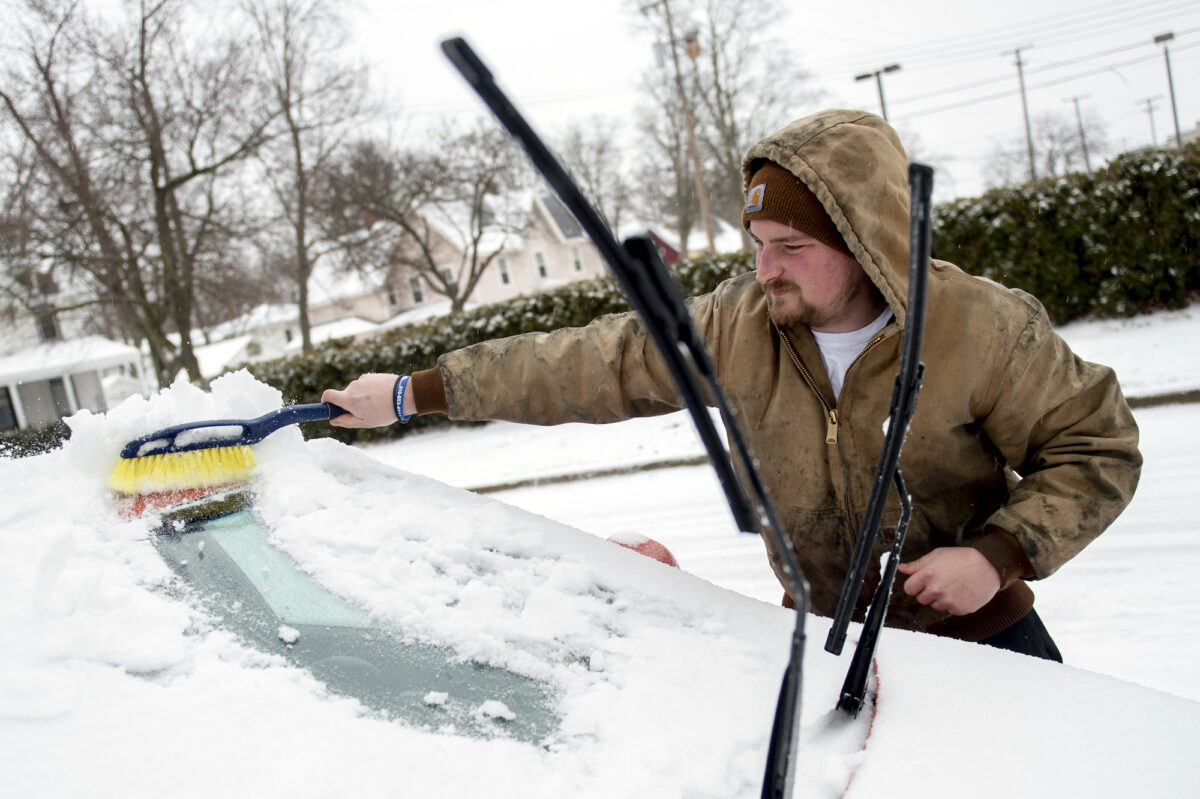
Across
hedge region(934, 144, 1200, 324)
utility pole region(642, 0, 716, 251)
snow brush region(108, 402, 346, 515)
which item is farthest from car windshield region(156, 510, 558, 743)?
utility pole region(642, 0, 716, 251)

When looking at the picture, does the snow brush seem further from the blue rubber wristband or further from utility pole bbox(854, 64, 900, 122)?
utility pole bbox(854, 64, 900, 122)

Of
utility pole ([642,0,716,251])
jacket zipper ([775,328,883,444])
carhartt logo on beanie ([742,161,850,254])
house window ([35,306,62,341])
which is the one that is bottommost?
jacket zipper ([775,328,883,444])

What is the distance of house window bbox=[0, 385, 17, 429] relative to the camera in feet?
71.4

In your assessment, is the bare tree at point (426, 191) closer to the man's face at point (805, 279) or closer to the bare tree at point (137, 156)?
the bare tree at point (137, 156)

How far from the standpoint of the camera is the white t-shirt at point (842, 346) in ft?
6.02

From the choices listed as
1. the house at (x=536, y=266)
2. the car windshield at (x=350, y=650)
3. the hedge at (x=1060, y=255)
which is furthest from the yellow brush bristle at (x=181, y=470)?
the house at (x=536, y=266)

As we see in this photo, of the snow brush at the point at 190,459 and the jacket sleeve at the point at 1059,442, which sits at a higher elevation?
the snow brush at the point at 190,459

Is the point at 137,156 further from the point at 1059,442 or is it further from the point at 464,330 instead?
the point at 1059,442

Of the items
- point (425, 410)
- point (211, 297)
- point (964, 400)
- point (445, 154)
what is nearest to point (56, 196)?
point (211, 297)

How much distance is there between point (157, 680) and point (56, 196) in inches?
653

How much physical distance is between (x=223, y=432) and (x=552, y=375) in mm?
741

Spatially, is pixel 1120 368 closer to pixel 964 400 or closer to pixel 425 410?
pixel 964 400

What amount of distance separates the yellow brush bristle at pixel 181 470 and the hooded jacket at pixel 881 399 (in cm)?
48

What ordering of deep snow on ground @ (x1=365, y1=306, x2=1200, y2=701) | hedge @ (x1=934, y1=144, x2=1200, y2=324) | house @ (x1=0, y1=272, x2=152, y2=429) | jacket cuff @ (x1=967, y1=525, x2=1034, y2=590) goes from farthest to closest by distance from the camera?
house @ (x1=0, y1=272, x2=152, y2=429) → hedge @ (x1=934, y1=144, x2=1200, y2=324) → deep snow on ground @ (x1=365, y1=306, x2=1200, y2=701) → jacket cuff @ (x1=967, y1=525, x2=1034, y2=590)
